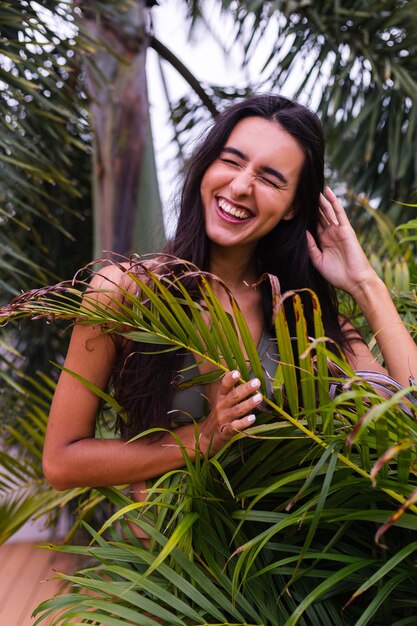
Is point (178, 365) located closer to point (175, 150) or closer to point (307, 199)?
point (307, 199)

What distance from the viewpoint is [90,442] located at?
5.01ft

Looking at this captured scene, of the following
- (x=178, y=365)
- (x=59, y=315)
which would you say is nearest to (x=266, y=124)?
(x=178, y=365)

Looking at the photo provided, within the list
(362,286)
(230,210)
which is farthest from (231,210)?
(362,286)

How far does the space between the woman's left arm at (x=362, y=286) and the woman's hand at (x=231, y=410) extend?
422 mm

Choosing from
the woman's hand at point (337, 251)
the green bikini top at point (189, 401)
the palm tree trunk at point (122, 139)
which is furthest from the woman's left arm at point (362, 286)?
the palm tree trunk at point (122, 139)

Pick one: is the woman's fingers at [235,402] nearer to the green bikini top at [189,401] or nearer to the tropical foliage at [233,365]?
the tropical foliage at [233,365]

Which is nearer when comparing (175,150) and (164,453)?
(164,453)

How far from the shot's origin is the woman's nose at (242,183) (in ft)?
5.29

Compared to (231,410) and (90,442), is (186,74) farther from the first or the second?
(231,410)

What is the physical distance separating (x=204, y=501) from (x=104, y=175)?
2330 mm

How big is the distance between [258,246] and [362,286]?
27cm

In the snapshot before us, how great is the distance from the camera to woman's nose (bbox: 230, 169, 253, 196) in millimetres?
1612

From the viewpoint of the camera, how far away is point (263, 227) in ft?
5.58

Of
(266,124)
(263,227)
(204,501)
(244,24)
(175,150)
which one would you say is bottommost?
(204,501)
